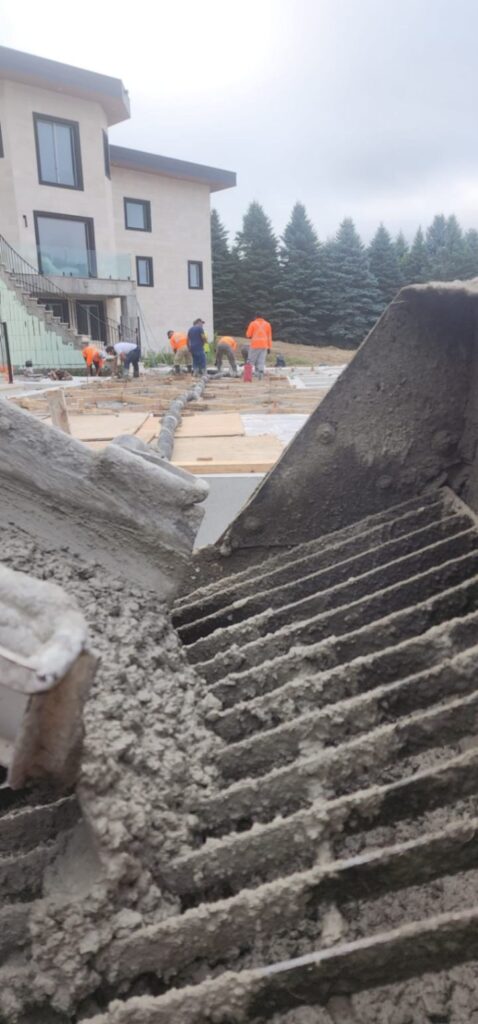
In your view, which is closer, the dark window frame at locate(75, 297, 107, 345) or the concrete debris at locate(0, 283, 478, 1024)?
the concrete debris at locate(0, 283, 478, 1024)

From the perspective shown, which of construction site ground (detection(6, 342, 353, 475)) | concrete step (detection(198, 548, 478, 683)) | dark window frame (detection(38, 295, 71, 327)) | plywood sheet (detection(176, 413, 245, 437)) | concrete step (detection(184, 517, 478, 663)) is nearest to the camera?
concrete step (detection(198, 548, 478, 683))

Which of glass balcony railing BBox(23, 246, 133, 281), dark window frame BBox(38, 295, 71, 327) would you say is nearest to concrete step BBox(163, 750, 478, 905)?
dark window frame BBox(38, 295, 71, 327)

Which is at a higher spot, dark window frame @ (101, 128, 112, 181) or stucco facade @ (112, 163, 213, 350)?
dark window frame @ (101, 128, 112, 181)

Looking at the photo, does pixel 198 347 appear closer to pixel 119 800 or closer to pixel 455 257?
pixel 119 800

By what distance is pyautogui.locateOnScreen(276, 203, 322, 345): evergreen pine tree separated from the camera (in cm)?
4019

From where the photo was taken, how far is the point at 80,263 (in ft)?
78.7

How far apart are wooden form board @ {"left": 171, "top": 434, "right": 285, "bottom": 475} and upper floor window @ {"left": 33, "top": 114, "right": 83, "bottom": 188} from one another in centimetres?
2163

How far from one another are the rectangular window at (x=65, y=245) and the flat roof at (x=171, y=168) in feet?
12.5

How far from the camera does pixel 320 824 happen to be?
1323 mm

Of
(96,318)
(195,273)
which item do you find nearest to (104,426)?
(96,318)

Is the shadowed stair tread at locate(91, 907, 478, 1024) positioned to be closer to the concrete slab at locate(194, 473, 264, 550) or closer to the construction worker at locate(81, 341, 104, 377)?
the concrete slab at locate(194, 473, 264, 550)

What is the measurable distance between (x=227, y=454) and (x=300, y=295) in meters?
38.2

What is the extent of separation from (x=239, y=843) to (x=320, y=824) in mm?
157

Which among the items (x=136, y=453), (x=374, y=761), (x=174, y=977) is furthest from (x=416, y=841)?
(x=136, y=453)
